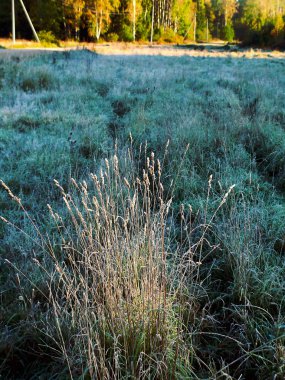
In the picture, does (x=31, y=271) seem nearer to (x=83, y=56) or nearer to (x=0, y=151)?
(x=0, y=151)

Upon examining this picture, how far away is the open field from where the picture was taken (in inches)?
72.0

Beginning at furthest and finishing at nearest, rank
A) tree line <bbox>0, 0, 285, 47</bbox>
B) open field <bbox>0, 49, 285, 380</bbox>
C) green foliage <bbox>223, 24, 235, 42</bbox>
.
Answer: green foliage <bbox>223, 24, 235, 42</bbox> → tree line <bbox>0, 0, 285, 47</bbox> → open field <bbox>0, 49, 285, 380</bbox>

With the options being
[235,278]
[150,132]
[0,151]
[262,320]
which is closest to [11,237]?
[235,278]

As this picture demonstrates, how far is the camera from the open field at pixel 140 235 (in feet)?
6.00

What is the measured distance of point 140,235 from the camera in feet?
7.23

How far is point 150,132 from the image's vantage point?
18.8 ft

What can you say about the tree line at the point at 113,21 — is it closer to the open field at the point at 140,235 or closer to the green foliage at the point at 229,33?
the green foliage at the point at 229,33

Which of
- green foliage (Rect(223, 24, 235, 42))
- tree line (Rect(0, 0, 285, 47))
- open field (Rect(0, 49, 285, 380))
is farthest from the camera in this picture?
green foliage (Rect(223, 24, 235, 42))

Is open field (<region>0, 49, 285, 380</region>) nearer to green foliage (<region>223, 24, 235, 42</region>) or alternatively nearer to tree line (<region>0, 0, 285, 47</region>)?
tree line (<region>0, 0, 285, 47</region>)

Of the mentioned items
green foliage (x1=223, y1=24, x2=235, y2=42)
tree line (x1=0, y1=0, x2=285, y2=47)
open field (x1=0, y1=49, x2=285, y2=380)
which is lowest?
open field (x1=0, y1=49, x2=285, y2=380)

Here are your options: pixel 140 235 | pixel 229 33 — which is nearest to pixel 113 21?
pixel 229 33

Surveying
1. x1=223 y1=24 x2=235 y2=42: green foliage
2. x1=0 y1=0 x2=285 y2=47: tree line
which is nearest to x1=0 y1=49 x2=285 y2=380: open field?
x1=0 y1=0 x2=285 y2=47: tree line

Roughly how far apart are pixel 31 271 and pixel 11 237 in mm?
475

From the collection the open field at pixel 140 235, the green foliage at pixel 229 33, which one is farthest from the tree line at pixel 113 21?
the open field at pixel 140 235
